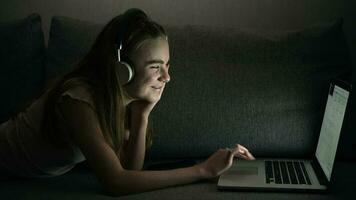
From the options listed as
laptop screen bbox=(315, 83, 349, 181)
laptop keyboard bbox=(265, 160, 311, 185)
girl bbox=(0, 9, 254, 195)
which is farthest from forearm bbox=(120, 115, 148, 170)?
laptop screen bbox=(315, 83, 349, 181)

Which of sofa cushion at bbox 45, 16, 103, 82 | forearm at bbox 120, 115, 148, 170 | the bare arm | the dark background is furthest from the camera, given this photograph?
the dark background

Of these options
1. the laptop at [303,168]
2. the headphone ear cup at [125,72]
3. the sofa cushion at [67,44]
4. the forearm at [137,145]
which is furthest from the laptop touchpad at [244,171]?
the sofa cushion at [67,44]

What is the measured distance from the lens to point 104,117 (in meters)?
1.32

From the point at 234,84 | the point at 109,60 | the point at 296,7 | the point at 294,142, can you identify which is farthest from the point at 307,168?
the point at 296,7

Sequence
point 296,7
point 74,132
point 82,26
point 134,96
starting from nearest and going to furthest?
point 74,132 < point 134,96 < point 82,26 < point 296,7

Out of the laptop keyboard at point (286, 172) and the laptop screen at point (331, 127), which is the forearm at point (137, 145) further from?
the laptop screen at point (331, 127)

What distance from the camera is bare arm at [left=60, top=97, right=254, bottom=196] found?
126 centimetres

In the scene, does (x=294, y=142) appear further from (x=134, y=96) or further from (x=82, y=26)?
(x=82, y=26)

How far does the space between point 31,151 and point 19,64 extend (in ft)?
1.27

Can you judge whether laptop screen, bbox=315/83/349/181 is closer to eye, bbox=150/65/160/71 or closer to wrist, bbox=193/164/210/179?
wrist, bbox=193/164/210/179

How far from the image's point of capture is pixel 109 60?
135cm

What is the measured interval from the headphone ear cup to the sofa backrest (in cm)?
31

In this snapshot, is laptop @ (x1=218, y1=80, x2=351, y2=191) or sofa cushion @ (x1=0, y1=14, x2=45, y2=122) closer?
laptop @ (x1=218, y1=80, x2=351, y2=191)

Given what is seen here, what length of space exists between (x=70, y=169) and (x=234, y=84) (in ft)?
1.74
